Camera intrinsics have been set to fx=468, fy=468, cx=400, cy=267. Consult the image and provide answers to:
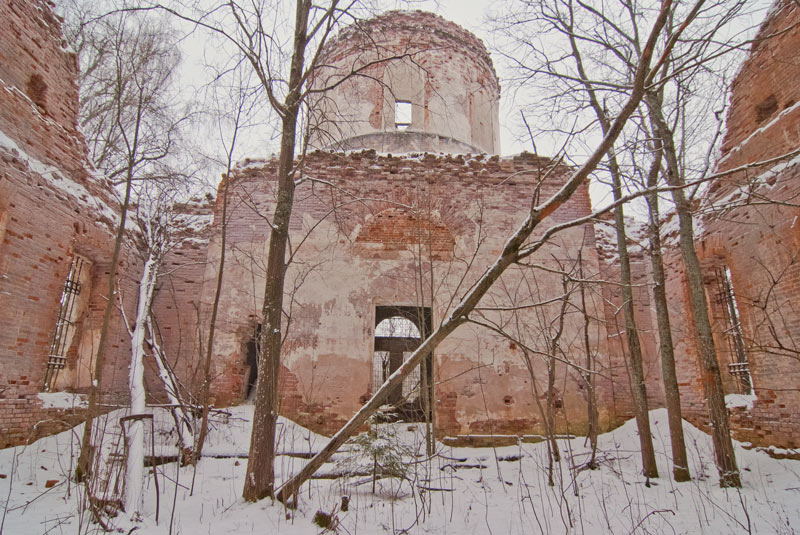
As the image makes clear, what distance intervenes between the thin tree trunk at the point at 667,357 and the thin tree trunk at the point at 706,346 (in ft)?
0.94

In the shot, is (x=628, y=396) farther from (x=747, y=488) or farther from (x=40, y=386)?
(x=40, y=386)

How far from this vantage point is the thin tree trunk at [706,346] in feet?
16.5

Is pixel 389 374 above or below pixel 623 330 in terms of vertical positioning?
below

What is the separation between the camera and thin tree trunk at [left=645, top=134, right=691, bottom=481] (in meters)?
5.42

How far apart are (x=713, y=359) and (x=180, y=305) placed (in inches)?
334

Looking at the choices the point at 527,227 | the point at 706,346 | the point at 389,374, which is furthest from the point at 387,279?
the point at 527,227

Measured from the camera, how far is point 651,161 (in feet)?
20.3

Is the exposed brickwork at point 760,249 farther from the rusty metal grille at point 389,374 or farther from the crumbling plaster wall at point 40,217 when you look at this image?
the crumbling plaster wall at point 40,217

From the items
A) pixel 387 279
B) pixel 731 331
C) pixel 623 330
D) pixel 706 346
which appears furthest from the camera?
pixel 387 279

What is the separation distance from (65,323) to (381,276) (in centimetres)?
509

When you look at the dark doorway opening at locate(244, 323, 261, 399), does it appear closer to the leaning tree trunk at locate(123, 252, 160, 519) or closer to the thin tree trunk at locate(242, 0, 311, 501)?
the leaning tree trunk at locate(123, 252, 160, 519)

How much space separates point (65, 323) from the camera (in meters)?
7.32

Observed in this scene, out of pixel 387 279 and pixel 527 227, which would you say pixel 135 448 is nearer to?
pixel 527 227

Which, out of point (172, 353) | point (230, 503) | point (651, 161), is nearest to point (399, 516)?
point (230, 503)
